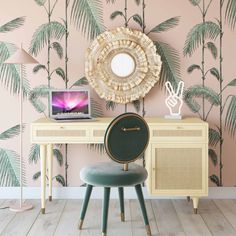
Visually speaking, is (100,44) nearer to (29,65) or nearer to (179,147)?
(29,65)

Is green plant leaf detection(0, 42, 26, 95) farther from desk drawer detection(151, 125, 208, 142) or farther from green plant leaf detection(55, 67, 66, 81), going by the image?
desk drawer detection(151, 125, 208, 142)

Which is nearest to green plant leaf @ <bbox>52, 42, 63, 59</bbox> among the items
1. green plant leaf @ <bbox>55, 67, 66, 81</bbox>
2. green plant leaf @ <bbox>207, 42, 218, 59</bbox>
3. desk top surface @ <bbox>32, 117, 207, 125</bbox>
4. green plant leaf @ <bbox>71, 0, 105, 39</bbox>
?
green plant leaf @ <bbox>55, 67, 66, 81</bbox>

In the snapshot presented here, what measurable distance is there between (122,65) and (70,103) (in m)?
0.58

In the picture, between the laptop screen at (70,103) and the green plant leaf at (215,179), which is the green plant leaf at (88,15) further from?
the green plant leaf at (215,179)

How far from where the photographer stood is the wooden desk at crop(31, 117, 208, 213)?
3941mm

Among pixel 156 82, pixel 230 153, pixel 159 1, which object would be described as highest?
pixel 159 1

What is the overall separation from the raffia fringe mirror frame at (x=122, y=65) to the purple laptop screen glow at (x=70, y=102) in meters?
0.18

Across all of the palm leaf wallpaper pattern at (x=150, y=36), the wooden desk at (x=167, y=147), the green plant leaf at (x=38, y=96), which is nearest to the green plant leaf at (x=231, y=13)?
the palm leaf wallpaper pattern at (x=150, y=36)

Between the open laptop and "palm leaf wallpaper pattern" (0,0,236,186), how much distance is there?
0.19 metres

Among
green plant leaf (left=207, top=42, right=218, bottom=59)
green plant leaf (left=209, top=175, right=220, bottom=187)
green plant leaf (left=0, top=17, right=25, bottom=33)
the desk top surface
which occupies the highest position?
green plant leaf (left=0, top=17, right=25, bottom=33)

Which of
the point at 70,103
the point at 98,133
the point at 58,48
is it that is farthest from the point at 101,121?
the point at 58,48

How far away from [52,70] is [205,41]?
1.37m

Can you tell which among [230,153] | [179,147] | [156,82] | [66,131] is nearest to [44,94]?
[66,131]

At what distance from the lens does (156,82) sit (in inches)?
173
